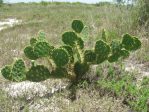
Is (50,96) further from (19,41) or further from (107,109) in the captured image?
(19,41)

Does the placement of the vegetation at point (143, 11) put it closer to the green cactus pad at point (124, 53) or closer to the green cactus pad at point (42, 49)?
the green cactus pad at point (124, 53)

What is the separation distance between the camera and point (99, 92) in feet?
16.0

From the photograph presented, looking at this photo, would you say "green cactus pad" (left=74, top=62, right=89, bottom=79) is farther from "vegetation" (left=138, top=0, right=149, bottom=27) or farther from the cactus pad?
"vegetation" (left=138, top=0, right=149, bottom=27)

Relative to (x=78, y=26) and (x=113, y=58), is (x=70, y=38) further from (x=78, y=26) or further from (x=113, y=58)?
(x=113, y=58)

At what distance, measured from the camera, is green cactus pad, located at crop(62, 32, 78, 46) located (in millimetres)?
5043

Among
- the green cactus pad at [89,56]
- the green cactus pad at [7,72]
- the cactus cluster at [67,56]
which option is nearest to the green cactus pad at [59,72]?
the cactus cluster at [67,56]

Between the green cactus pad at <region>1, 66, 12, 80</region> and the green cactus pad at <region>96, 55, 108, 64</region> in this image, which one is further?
the green cactus pad at <region>96, 55, 108, 64</region>

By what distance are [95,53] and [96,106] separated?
3.12 ft

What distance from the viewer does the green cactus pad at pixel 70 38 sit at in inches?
199

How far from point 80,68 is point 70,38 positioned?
44cm

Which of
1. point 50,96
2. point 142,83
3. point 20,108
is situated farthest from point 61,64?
point 142,83

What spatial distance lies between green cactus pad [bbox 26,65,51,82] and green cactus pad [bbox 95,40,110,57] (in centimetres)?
69

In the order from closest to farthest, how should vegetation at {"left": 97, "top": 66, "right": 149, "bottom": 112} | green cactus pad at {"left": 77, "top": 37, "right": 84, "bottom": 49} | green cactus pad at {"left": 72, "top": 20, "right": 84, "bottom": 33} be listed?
1. vegetation at {"left": 97, "top": 66, "right": 149, "bottom": 112}
2. green cactus pad at {"left": 77, "top": 37, "right": 84, "bottom": 49}
3. green cactus pad at {"left": 72, "top": 20, "right": 84, "bottom": 33}

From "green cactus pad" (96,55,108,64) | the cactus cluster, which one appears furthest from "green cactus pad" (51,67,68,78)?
"green cactus pad" (96,55,108,64)
